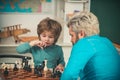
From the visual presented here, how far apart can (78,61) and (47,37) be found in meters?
1.16

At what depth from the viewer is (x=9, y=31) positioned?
2732 millimetres

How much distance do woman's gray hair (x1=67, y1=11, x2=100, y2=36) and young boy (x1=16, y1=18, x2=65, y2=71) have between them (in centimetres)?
79

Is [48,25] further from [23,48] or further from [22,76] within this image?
[22,76]

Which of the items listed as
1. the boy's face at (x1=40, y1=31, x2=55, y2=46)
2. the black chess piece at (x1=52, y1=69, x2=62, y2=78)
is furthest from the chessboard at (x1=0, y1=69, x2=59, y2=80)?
→ the boy's face at (x1=40, y1=31, x2=55, y2=46)

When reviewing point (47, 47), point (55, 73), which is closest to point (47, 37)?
point (47, 47)

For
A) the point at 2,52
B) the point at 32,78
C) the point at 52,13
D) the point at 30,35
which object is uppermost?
the point at 52,13

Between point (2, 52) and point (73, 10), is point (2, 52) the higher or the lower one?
the lower one

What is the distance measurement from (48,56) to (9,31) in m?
0.49

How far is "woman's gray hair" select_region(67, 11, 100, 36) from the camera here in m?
1.85

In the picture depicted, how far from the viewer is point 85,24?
1.88 metres

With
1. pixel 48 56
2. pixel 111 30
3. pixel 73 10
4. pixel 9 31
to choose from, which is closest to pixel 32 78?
pixel 48 56

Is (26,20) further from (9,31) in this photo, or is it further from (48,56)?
(48,56)

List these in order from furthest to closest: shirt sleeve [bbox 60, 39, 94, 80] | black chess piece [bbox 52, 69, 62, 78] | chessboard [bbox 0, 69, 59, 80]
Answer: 1. black chess piece [bbox 52, 69, 62, 78]
2. chessboard [bbox 0, 69, 59, 80]
3. shirt sleeve [bbox 60, 39, 94, 80]

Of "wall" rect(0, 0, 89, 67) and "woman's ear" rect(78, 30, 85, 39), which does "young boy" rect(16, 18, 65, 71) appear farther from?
"woman's ear" rect(78, 30, 85, 39)
